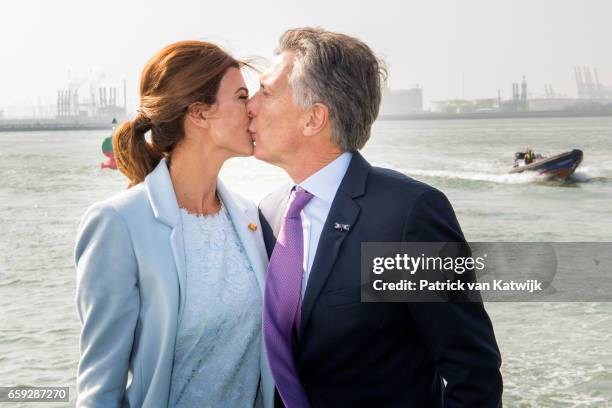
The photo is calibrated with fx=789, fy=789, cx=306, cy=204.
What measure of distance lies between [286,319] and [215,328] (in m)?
0.19

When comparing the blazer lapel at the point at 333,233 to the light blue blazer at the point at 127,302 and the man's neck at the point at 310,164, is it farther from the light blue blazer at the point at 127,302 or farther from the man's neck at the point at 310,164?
the light blue blazer at the point at 127,302

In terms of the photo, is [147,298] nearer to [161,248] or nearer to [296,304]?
[161,248]

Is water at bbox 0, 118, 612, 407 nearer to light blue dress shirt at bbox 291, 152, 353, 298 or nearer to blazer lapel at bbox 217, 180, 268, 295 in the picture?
blazer lapel at bbox 217, 180, 268, 295

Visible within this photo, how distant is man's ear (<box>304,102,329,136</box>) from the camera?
1.70m

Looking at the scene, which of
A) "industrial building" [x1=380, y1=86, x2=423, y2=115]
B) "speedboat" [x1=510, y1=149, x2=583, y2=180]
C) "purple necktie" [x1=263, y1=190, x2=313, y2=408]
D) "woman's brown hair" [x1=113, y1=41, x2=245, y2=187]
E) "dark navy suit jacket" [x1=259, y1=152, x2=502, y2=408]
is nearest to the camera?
"dark navy suit jacket" [x1=259, y1=152, x2=502, y2=408]

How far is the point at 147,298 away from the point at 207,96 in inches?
19.1

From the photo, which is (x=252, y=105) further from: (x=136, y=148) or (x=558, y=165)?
(x=558, y=165)

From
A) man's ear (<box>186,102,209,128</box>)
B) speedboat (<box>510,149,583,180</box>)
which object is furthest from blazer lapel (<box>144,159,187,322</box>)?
speedboat (<box>510,149,583,180</box>)

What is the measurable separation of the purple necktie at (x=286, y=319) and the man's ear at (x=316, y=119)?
234 mm

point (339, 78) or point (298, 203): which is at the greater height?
point (339, 78)

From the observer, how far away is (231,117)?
6.04ft


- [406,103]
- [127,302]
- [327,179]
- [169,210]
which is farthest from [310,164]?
[406,103]

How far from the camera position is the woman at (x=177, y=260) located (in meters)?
1.58

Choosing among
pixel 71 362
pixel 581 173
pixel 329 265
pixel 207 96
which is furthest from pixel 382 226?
pixel 581 173
